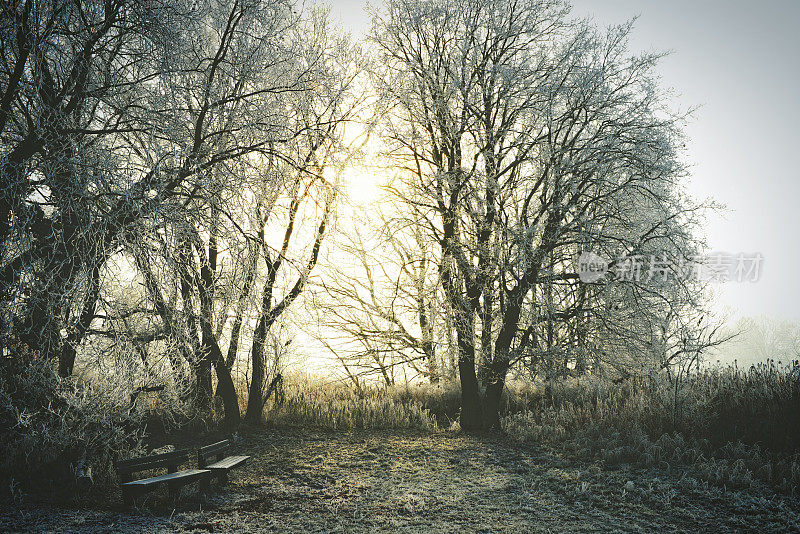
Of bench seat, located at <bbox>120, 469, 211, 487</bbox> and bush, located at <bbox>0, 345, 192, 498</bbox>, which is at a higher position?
bush, located at <bbox>0, 345, 192, 498</bbox>

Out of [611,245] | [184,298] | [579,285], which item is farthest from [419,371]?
[184,298]

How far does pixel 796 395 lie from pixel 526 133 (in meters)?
6.05

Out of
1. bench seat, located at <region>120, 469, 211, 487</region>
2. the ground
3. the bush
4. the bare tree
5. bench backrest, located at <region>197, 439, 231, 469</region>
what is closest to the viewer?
the ground

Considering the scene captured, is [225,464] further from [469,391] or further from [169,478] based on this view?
[469,391]

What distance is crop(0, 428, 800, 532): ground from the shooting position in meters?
→ 5.25

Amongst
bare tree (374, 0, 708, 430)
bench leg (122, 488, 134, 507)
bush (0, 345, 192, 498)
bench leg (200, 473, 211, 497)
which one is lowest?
bench leg (200, 473, 211, 497)

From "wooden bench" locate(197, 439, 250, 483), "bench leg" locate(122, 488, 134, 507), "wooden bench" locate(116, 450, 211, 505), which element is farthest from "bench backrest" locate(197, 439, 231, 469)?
"bench leg" locate(122, 488, 134, 507)

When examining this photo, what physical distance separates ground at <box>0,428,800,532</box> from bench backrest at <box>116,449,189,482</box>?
34 cm

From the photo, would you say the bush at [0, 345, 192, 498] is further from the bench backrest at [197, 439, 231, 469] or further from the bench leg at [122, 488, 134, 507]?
the bench backrest at [197, 439, 231, 469]

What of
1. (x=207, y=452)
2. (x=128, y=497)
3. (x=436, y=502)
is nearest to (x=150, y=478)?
(x=128, y=497)

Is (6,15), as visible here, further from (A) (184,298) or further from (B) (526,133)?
(B) (526,133)

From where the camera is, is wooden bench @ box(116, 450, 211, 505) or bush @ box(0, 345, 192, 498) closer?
wooden bench @ box(116, 450, 211, 505)

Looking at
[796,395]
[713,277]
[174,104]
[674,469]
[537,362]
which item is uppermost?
[174,104]

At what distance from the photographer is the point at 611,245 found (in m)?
8.70
